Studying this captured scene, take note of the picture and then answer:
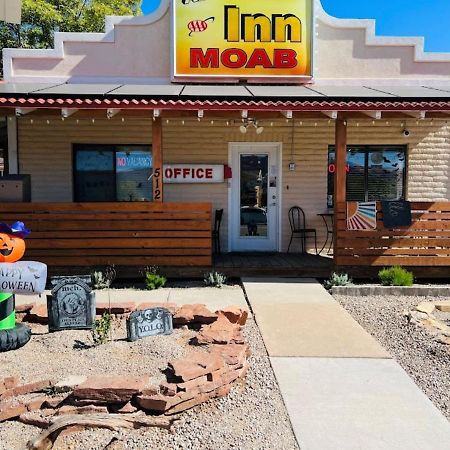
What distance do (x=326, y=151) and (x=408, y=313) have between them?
5.01 metres

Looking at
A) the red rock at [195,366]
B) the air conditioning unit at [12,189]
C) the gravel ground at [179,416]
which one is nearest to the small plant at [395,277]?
the gravel ground at [179,416]

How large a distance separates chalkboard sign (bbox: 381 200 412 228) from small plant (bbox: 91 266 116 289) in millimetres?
4857

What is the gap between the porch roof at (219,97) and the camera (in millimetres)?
7320

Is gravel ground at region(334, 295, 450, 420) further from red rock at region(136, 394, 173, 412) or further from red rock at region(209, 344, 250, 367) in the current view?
red rock at region(136, 394, 173, 412)

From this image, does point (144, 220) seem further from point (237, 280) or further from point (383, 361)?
point (383, 361)

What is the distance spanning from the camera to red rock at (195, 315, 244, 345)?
14.9ft

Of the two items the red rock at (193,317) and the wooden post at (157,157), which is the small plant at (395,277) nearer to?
the red rock at (193,317)

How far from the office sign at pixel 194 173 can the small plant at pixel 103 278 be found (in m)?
2.78

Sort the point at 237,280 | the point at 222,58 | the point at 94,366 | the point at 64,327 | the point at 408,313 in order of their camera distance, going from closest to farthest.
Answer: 1. the point at 94,366
2. the point at 64,327
3. the point at 408,313
4. the point at 237,280
5. the point at 222,58

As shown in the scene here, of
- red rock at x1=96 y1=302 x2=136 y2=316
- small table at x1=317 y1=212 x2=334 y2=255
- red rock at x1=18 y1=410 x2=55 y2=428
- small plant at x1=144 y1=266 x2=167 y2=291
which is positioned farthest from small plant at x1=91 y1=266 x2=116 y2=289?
small table at x1=317 y1=212 x2=334 y2=255

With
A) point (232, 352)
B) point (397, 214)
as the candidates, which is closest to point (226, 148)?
point (397, 214)

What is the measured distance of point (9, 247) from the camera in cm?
461

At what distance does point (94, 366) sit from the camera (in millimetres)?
4133

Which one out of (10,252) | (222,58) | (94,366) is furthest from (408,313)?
(222,58)
